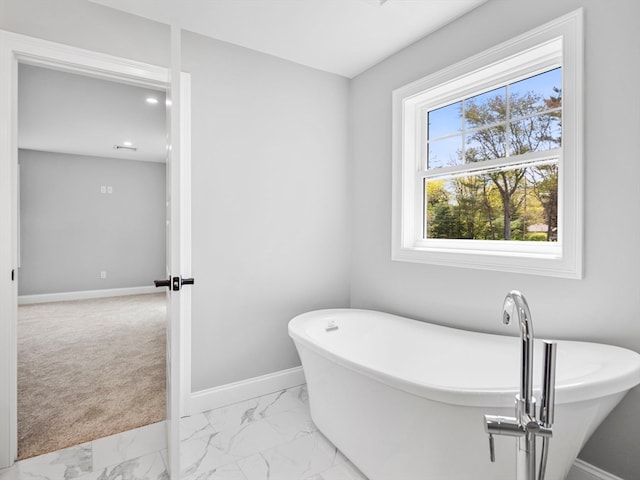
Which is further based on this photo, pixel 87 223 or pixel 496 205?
pixel 87 223

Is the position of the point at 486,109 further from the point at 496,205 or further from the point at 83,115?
the point at 83,115

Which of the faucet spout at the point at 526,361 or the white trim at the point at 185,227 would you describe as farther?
the white trim at the point at 185,227

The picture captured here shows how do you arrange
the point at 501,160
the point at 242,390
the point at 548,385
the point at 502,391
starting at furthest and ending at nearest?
the point at 242,390, the point at 501,160, the point at 502,391, the point at 548,385

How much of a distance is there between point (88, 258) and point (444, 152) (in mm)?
6097

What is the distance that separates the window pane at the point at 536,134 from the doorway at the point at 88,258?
275cm

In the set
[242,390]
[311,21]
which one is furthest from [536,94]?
[242,390]

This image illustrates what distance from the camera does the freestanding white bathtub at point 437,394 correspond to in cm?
117

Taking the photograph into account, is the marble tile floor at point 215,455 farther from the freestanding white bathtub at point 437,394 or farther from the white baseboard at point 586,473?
the white baseboard at point 586,473

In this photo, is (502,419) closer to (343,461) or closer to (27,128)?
(343,461)

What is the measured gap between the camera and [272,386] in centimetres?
254

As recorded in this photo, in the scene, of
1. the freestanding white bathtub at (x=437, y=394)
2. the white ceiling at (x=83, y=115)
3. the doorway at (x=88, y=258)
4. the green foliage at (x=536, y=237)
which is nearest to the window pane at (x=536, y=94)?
the green foliage at (x=536, y=237)

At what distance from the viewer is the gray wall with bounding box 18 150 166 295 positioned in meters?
5.52

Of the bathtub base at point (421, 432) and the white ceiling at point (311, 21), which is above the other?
the white ceiling at point (311, 21)

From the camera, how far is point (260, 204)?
250 cm
